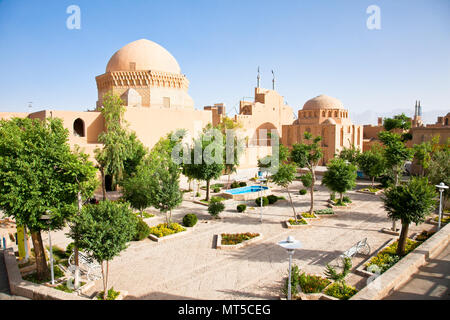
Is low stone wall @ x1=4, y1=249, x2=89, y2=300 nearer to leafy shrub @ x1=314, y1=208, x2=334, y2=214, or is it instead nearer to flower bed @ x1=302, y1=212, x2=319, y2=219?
flower bed @ x1=302, y1=212, x2=319, y2=219

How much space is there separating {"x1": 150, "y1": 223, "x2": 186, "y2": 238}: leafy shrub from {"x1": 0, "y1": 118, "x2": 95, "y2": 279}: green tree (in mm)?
5227

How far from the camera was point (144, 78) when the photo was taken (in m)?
29.8

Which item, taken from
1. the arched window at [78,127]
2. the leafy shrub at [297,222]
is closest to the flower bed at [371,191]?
the leafy shrub at [297,222]

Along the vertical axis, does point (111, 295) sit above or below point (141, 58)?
below

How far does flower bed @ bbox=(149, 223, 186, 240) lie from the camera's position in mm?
13889

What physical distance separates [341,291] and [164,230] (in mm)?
8419

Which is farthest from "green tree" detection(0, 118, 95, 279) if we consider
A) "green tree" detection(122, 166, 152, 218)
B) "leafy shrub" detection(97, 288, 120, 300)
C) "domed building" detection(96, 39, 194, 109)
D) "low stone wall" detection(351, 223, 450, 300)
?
"domed building" detection(96, 39, 194, 109)

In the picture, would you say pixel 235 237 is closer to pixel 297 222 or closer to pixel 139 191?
pixel 297 222

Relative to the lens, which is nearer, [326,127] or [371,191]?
[371,191]

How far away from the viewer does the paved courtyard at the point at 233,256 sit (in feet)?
30.8

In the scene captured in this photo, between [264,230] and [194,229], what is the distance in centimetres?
347

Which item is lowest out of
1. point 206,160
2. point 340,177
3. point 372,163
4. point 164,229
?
point 164,229

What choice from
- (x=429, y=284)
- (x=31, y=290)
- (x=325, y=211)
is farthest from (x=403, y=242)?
(x=31, y=290)
